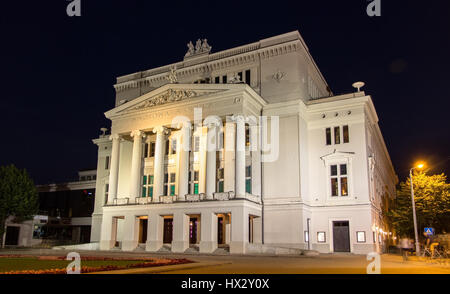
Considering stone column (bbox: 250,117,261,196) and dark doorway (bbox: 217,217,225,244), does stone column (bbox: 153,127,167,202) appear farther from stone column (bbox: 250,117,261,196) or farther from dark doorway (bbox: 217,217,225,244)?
stone column (bbox: 250,117,261,196)

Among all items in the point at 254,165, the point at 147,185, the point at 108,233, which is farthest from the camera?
the point at 147,185

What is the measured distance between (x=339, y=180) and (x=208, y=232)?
15.2 metres

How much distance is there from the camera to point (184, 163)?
44.9 meters

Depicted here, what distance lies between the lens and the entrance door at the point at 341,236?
42906 mm

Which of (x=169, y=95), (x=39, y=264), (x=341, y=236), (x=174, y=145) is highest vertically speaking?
(x=169, y=95)

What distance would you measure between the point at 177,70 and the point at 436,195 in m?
35.5

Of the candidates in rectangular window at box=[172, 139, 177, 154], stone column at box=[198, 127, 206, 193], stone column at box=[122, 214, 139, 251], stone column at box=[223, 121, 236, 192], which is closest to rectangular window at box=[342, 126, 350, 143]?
stone column at box=[223, 121, 236, 192]

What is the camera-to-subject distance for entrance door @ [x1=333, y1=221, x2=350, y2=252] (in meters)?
42.9

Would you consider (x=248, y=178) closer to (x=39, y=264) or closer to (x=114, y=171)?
(x=114, y=171)

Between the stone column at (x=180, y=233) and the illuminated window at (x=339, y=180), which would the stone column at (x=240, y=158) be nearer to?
the stone column at (x=180, y=233)

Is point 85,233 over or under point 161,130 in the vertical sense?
under

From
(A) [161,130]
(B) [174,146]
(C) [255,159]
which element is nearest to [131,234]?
(B) [174,146]

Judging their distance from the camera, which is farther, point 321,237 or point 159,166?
point 159,166

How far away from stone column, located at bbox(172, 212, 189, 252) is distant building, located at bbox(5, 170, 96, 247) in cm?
3437
